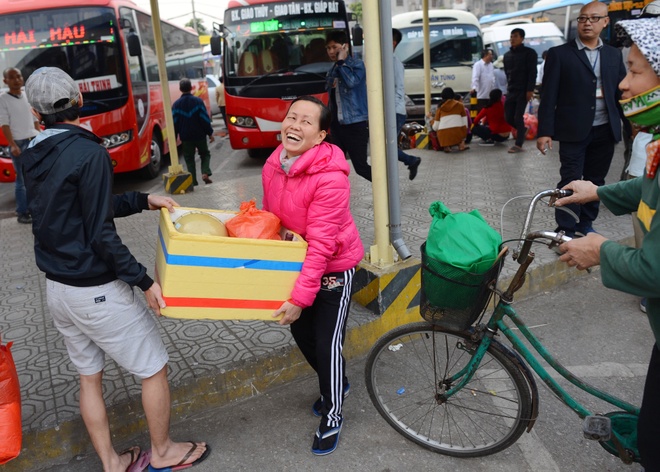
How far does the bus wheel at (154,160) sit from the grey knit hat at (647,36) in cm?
924

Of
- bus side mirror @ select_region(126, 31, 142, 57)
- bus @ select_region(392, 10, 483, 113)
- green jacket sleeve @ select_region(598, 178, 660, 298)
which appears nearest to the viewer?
green jacket sleeve @ select_region(598, 178, 660, 298)

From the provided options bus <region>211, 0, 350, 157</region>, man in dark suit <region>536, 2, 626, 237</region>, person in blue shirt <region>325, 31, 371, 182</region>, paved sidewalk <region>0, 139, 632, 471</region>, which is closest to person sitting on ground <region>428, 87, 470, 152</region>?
bus <region>211, 0, 350, 157</region>

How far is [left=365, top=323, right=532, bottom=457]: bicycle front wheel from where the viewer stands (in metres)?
2.42

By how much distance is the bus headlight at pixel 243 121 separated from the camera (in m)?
10.1

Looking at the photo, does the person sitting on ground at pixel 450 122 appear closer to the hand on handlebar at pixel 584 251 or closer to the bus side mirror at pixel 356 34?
the bus side mirror at pixel 356 34

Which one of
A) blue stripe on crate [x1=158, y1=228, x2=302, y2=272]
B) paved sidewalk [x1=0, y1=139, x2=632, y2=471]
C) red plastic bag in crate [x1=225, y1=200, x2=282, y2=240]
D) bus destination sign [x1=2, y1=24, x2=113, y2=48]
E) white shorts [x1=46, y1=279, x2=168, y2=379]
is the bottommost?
paved sidewalk [x1=0, y1=139, x2=632, y2=471]

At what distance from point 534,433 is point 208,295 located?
1.74 metres

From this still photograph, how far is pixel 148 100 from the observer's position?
9867 mm

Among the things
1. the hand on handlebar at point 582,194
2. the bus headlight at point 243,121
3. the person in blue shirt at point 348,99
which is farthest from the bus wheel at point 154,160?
the hand on handlebar at point 582,194

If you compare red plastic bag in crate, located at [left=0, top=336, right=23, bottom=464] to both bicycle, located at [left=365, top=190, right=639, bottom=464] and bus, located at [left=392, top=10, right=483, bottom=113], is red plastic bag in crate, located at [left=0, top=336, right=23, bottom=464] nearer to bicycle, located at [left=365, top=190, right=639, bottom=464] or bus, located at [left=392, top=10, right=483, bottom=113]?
bicycle, located at [left=365, top=190, right=639, bottom=464]

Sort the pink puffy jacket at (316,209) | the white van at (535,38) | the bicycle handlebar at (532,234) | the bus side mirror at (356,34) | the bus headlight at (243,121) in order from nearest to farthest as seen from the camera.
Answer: the bicycle handlebar at (532,234), the pink puffy jacket at (316,209), the bus side mirror at (356,34), the bus headlight at (243,121), the white van at (535,38)

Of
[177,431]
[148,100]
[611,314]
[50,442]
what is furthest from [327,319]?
[148,100]

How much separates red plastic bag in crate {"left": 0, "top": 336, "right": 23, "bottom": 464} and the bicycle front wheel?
1.51 meters

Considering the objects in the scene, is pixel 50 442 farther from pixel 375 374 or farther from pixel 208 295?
pixel 375 374
